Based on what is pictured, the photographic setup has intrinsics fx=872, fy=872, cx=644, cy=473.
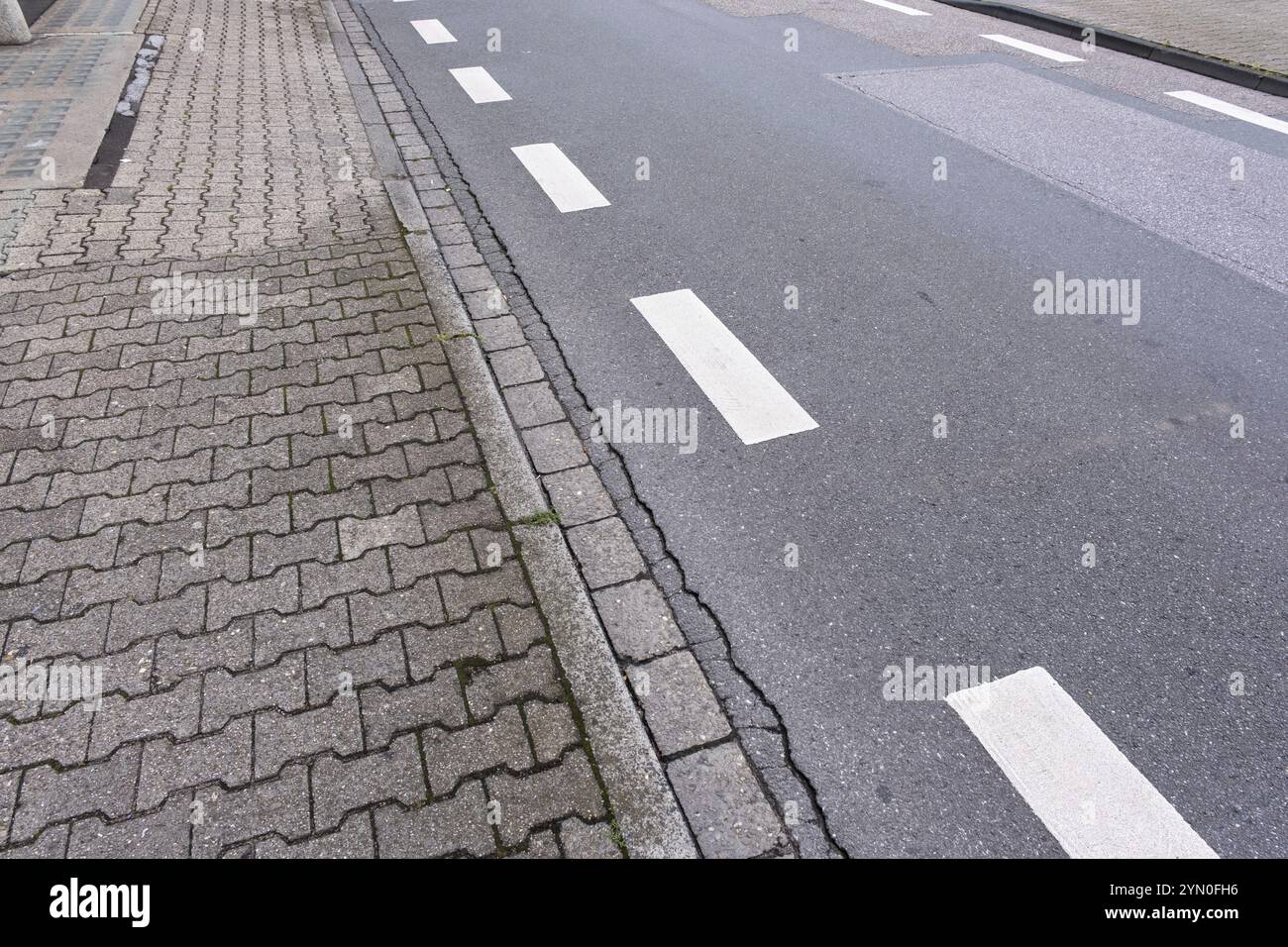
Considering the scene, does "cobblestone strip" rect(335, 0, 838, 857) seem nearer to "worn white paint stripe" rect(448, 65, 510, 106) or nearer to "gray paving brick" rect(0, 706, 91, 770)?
"gray paving brick" rect(0, 706, 91, 770)

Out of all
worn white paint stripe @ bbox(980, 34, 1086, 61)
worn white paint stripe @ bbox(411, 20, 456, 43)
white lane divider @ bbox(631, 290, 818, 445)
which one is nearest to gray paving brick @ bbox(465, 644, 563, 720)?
white lane divider @ bbox(631, 290, 818, 445)

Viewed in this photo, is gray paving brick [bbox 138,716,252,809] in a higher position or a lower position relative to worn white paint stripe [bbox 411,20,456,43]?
lower

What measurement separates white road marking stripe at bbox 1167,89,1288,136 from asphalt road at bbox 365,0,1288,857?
0.19m

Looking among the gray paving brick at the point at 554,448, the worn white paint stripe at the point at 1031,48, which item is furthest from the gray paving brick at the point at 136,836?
the worn white paint stripe at the point at 1031,48

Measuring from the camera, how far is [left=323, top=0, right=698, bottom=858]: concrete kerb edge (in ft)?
8.57

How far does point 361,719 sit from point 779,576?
5.36ft

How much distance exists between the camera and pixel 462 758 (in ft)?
8.91

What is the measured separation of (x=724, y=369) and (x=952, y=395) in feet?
3.89

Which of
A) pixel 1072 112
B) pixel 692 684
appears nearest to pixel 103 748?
pixel 692 684

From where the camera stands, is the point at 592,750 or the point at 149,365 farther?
the point at 149,365

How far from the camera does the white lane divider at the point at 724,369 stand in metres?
4.30

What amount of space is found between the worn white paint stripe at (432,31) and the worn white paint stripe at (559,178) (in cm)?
458
